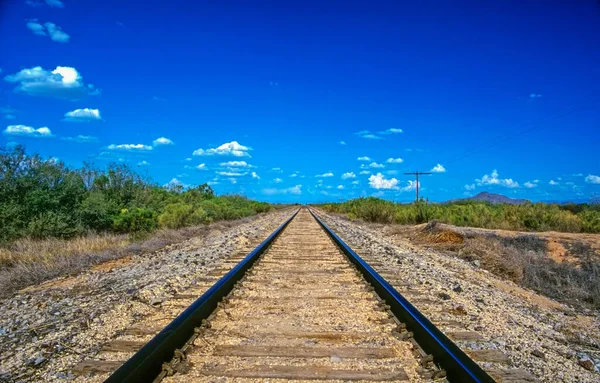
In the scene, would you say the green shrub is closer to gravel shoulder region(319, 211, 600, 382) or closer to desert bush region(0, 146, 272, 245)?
desert bush region(0, 146, 272, 245)

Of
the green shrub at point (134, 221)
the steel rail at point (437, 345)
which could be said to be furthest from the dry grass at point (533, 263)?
the green shrub at point (134, 221)

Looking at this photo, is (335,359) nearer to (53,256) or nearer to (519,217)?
(53,256)

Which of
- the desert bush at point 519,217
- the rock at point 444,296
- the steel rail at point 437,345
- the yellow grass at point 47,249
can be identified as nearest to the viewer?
the steel rail at point 437,345

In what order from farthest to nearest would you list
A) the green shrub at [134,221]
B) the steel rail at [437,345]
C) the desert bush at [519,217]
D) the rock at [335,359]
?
1. the desert bush at [519,217]
2. the green shrub at [134,221]
3. the rock at [335,359]
4. the steel rail at [437,345]

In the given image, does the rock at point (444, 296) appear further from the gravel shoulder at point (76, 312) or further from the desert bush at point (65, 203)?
the desert bush at point (65, 203)

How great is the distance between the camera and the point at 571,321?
16.9ft

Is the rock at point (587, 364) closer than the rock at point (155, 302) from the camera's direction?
Yes

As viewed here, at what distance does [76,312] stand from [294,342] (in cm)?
277

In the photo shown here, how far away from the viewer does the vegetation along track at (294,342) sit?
2.94 meters

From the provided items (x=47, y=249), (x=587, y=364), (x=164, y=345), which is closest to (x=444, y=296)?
(x=587, y=364)

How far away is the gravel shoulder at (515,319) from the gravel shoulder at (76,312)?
3.30 meters

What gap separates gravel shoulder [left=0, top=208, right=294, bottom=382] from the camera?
3348mm

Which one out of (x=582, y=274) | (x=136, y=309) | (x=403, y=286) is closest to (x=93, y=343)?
(x=136, y=309)

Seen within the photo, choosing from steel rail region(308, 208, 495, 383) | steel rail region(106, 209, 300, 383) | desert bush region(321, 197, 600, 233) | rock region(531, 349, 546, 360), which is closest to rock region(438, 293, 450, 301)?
steel rail region(308, 208, 495, 383)
